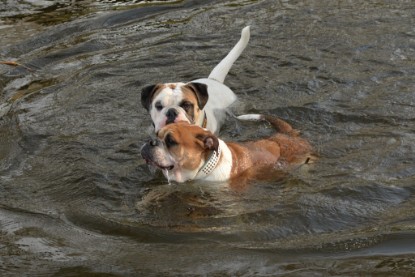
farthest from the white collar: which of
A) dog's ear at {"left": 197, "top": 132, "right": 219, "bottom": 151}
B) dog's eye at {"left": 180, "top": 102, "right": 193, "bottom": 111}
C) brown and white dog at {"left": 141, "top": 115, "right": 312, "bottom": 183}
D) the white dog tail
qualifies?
the white dog tail

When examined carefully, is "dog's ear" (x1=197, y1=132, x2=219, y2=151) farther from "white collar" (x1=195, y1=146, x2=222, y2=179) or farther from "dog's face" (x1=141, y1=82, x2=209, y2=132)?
"dog's face" (x1=141, y1=82, x2=209, y2=132)

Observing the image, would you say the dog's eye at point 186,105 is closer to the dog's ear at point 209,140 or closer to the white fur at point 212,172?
the white fur at point 212,172

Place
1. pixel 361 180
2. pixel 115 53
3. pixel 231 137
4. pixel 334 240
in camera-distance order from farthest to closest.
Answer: pixel 115 53
pixel 231 137
pixel 361 180
pixel 334 240

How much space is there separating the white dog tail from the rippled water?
0.37m

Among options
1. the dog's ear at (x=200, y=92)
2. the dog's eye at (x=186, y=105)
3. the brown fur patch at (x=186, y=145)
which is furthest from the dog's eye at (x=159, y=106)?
the brown fur patch at (x=186, y=145)

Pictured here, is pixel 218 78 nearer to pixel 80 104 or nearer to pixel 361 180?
pixel 80 104

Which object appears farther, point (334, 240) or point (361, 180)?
point (361, 180)

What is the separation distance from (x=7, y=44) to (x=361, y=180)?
7.05 meters

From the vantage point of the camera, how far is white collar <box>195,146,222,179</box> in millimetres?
6562

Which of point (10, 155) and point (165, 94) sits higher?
point (165, 94)

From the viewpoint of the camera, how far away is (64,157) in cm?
775

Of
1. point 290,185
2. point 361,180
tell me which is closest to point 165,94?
point 290,185

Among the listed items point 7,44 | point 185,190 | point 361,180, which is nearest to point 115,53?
point 7,44

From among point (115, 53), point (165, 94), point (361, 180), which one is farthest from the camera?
point (115, 53)
